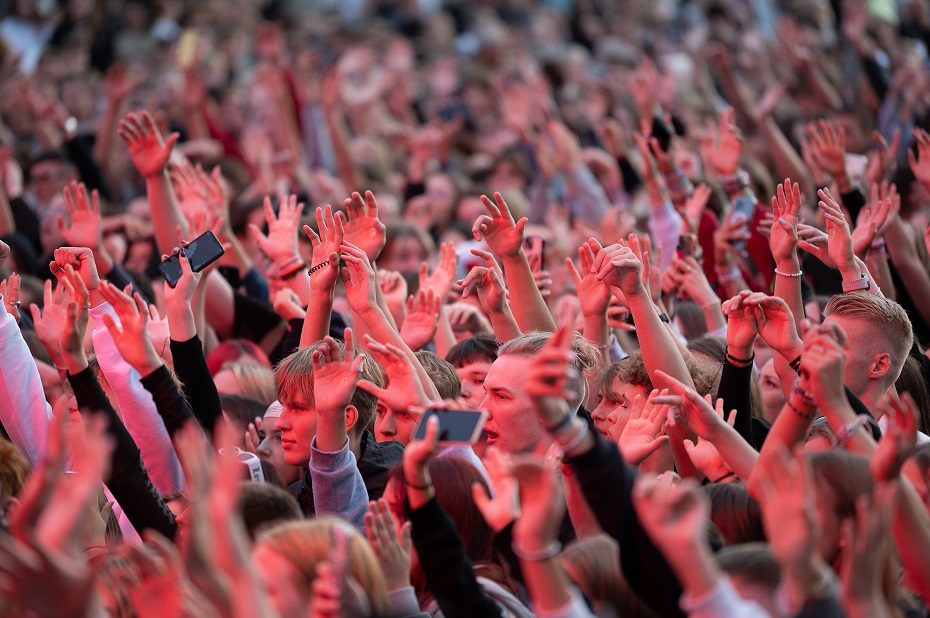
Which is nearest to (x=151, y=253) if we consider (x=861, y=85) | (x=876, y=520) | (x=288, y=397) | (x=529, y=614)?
(x=288, y=397)

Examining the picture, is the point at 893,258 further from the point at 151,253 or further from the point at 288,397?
the point at 151,253

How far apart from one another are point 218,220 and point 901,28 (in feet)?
25.5

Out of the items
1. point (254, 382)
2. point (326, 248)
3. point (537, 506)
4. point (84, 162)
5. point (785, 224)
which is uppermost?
point (537, 506)

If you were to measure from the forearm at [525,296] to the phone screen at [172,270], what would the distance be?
1151 millimetres

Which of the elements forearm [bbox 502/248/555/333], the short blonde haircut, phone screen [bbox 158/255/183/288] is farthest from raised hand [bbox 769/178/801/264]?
phone screen [bbox 158/255/183/288]

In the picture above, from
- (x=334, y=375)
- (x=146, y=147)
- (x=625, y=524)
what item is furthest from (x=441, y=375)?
(x=146, y=147)

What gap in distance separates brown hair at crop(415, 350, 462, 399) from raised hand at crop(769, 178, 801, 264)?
1254mm

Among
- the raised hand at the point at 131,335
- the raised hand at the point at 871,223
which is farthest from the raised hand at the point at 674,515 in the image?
the raised hand at the point at 871,223

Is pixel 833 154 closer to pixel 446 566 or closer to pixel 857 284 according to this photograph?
pixel 857 284

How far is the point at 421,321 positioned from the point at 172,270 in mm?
981

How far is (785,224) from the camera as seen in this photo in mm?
4289

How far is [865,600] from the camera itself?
7.23ft

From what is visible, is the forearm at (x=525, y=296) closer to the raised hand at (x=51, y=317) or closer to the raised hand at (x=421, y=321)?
the raised hand at (x=421, y=321)

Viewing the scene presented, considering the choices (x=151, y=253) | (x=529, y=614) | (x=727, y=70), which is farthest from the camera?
(x=727, y=70)
